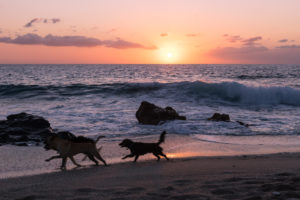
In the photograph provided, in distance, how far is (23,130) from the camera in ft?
34.4

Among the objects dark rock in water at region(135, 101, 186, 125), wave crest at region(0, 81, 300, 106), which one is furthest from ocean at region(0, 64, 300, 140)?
dark rock in water at region(135, 101, 186, 125)

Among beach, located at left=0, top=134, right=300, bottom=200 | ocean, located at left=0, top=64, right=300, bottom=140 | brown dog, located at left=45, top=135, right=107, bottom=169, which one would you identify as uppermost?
brown dog, located at left=45, top=135, right=107, bottom=169

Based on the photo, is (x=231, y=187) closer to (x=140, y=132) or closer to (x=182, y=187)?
(x=182, y=187)

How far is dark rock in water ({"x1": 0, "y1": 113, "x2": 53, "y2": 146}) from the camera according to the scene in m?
9.55

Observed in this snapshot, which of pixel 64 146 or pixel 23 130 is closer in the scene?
pixel 64 146

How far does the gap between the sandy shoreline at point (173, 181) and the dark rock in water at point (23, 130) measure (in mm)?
3962

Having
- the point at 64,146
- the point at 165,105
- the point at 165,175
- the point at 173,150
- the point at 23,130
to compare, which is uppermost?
the point at 64,146

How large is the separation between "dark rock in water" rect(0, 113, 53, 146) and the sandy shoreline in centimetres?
396

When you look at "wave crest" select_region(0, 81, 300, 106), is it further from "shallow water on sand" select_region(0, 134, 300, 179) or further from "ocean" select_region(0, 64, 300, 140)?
"shallow water on sand" select_region(0, 134, 300, 179)

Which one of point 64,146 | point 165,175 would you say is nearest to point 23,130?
point 64,146

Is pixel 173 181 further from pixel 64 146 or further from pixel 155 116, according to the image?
pixel 155 116

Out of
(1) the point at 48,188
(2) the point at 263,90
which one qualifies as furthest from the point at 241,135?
(2) the point at 263,90

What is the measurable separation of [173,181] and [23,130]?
22.3 ft

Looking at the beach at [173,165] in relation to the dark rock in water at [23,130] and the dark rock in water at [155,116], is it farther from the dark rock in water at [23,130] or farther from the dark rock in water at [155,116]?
the dark rock in water at [155,116]
